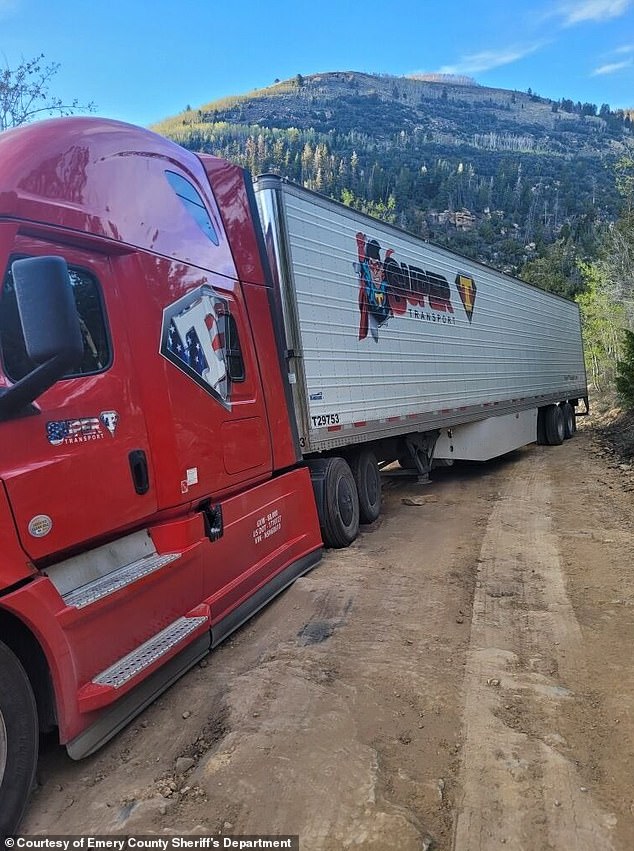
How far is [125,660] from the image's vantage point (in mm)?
3055

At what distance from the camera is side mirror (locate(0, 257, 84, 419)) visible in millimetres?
2348

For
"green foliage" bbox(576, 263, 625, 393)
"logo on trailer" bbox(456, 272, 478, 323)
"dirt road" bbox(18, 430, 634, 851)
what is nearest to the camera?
"dirt road" bbox(18, 430, 634, 851)

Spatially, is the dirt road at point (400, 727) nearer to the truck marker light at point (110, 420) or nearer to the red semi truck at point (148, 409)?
the red semi truck at point (148, 409)

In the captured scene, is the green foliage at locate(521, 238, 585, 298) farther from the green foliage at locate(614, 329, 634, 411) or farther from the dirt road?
the dirt road

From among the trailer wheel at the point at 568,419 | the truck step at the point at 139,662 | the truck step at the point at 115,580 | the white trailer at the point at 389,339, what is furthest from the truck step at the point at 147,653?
the trailer wheel at the point at 568,419

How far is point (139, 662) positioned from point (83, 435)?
1.20 m

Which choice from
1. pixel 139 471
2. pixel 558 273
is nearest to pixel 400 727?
pixel 139 471

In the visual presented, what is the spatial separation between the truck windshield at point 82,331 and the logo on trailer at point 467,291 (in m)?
8.21

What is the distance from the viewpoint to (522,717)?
10.4 ft

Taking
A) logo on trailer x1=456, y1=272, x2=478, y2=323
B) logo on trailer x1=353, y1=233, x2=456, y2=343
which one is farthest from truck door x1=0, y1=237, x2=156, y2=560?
logo on trailer x1=456, y1=272, x2=478, y2=323

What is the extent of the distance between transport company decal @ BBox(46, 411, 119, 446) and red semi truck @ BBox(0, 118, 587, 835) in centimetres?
1

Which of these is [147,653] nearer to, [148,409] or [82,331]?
[148,409]

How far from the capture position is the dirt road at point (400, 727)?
246 cm

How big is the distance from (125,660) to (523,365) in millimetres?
13224
